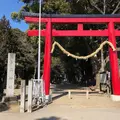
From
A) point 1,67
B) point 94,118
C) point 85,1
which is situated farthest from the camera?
point 85,1

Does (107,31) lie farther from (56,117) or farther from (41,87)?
(56,117)

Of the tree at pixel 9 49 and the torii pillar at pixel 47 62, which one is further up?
the tree at pixel 9 49

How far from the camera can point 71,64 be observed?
4712 centimetres

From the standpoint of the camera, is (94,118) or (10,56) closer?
(94,118)

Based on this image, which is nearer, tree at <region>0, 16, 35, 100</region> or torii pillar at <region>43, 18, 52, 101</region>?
torii pillar at <region>43, 18, 52, 101</region>

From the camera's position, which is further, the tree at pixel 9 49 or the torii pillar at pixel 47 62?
the tree at pixel 9 49

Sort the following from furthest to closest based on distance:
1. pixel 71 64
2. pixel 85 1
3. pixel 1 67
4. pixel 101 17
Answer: pixel 71 64
pixel 85 1
pixel 1 67
pixel 101 17

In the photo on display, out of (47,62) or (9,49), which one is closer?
(47,62)

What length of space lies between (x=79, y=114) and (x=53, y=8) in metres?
17.9

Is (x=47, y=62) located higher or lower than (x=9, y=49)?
lower

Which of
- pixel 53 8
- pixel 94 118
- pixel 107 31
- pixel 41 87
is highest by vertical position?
pixel 53 8

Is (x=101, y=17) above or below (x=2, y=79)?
above

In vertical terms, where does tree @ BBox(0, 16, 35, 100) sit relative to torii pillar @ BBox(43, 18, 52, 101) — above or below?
above

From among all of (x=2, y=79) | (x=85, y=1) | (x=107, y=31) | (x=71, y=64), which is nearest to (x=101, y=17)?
(x=107, y=31)
